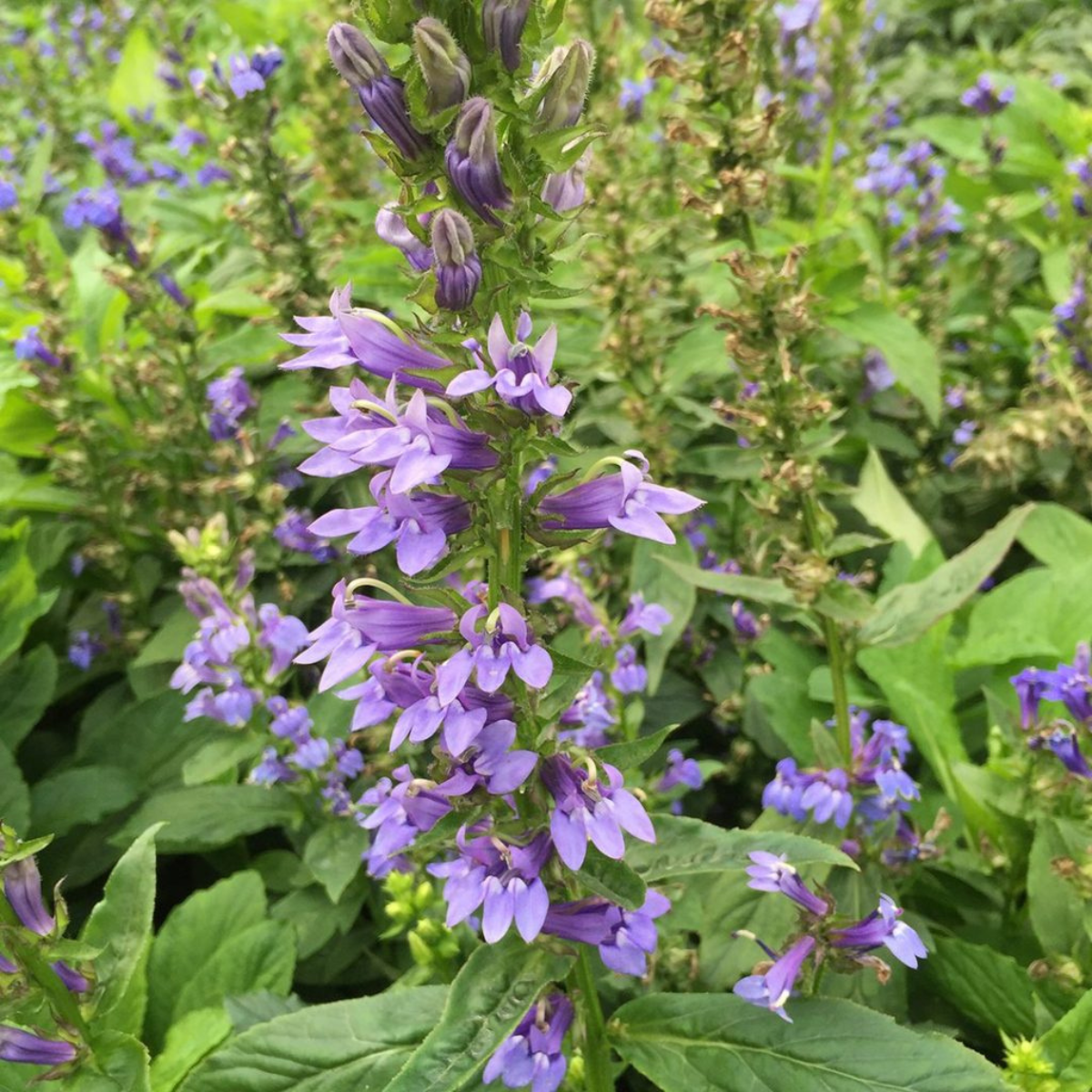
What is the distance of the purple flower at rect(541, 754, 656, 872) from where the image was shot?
113 cm

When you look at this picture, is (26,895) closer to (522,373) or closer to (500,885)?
(500,885)

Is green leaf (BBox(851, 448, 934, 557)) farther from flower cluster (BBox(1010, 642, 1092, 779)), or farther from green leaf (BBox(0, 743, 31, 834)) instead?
green leaf (BBox(0, 743, 31, 834))

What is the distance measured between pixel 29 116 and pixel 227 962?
5.92m

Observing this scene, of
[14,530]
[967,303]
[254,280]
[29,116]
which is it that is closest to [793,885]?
[14,530]

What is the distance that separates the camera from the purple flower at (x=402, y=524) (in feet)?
3.50

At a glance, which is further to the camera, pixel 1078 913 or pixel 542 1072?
pixel 1078 913

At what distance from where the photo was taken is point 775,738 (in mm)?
2447

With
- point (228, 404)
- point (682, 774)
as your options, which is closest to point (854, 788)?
point (682, 774)

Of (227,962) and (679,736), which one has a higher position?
(227,962)

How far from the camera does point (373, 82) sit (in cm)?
103

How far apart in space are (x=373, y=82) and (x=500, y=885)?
0.89 m

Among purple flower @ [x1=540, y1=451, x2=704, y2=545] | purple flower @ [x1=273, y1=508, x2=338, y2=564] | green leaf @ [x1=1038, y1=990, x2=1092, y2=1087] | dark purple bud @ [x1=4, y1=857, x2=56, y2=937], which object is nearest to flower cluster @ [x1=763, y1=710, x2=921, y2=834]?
green leaf @ [x1=1038, y1=990, x2=1092, y2=1087]

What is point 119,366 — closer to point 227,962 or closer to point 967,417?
point 227,962

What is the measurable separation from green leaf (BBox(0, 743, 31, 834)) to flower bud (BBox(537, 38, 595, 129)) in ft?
5.99
